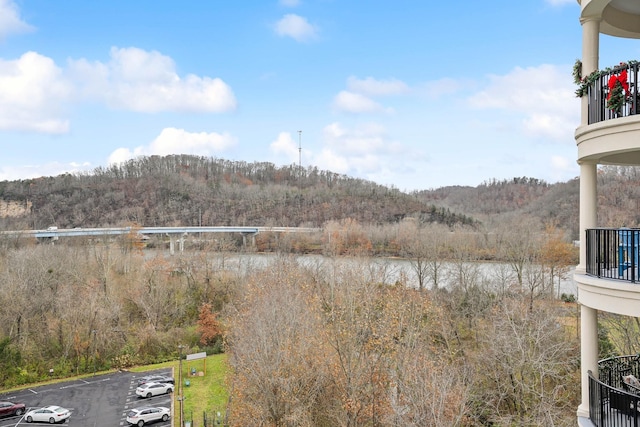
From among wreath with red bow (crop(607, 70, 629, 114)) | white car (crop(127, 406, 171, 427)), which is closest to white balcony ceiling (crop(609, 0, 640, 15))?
wreath with red bow (crop(607, 70, 629, 114))

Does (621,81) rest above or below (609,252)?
above

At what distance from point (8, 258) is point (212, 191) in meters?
46.4

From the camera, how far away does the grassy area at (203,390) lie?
2689 centimetres

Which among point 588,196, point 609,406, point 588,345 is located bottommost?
point 609,406

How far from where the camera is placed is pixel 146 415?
25.3 m

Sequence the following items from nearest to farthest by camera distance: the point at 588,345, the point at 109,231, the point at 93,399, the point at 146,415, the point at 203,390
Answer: the point at 588,345
the point at 146,415
the point at 93,399
the point at 203,390
the point at 109,231

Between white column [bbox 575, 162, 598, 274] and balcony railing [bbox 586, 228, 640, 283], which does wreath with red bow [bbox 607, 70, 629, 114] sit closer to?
white column [bbox 575, 162, 598, 274]

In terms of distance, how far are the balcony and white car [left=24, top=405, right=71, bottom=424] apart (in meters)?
27.0

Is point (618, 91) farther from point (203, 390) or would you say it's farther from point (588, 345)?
point (203, 390)

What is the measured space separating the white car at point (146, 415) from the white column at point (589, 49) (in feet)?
78.8

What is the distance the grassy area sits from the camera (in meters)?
26.9

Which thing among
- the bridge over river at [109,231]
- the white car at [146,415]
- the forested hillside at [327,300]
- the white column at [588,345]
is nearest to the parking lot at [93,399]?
the white car at [146,415]

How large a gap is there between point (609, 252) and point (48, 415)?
26769 millimetres

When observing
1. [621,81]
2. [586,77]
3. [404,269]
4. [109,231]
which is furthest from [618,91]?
[109,231]
